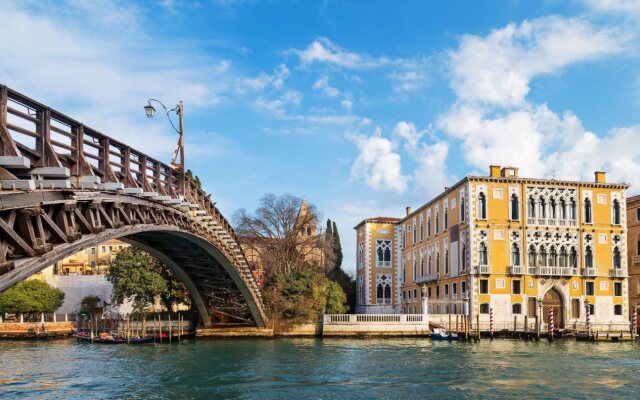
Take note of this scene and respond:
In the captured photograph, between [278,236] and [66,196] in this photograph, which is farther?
[278,236]

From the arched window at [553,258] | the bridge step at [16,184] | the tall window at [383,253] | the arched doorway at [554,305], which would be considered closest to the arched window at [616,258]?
the arched window at [553,258]

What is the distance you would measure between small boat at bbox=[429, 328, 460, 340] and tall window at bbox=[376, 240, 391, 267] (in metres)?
19.1

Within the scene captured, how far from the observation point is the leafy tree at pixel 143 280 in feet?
117

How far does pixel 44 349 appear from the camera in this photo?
28344 millimetres

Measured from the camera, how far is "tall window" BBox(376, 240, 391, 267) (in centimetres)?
5191

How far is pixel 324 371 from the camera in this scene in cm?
2011

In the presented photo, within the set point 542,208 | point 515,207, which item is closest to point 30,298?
point 515,207

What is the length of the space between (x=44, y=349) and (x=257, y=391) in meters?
15.5

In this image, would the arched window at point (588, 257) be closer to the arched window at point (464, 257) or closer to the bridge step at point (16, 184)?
the arched window at point (464, 257)

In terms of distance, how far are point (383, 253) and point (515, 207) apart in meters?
16.7

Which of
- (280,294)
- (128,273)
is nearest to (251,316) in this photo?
(280,294)

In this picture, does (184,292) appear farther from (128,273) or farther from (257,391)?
(257,391)

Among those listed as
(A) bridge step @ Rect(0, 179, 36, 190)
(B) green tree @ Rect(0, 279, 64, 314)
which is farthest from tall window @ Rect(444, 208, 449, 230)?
(A) bridge step @ Rect(0, 179, 36, 190)

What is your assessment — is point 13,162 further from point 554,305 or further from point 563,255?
point 563,255
